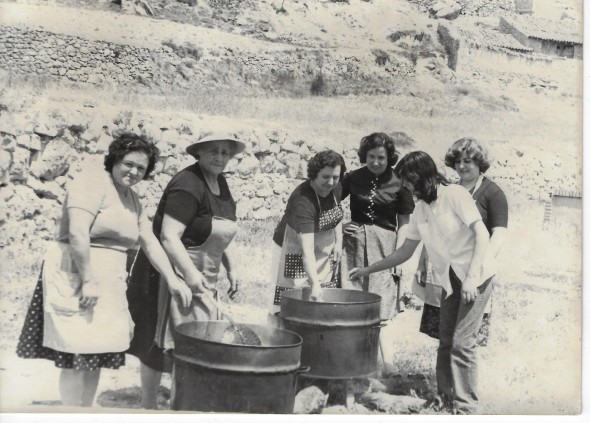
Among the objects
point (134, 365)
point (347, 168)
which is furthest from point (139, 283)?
point (347, 168)

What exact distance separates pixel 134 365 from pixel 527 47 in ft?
14.8

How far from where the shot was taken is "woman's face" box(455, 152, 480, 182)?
19.8ft

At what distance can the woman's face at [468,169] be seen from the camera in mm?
6039

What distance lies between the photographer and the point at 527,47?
718 cm

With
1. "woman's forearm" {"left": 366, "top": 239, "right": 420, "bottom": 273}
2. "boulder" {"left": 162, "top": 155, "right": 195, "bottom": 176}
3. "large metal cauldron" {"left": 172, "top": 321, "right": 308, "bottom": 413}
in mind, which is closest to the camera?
"large metal cauldron" {"left": 172, "top": 321, "right": 308, "bottom": 413}

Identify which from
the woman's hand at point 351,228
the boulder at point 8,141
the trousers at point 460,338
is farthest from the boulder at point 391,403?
the boulder at point 8,141

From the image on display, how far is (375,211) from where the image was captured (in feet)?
20.0

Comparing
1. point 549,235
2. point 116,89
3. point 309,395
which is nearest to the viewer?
point 309,395

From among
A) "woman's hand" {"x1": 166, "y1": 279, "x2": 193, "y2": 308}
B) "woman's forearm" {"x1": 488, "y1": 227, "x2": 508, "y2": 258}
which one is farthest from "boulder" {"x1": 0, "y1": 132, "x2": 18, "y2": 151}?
"woman's forearm" {"x1": 488, "y1": 227, "x2": 508, "y2": 258}

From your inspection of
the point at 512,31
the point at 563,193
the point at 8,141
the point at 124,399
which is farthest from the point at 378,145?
the point at 8,141

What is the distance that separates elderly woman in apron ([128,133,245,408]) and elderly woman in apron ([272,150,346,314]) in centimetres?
65

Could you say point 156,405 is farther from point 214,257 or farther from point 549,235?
point 549,235

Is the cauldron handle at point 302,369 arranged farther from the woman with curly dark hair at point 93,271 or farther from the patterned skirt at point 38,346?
the patterned skirt at point 38,346

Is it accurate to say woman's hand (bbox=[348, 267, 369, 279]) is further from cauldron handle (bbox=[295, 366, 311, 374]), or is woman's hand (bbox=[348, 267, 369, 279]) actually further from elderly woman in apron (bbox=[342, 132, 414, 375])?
→ cauldron handle (bbox=[295, 366, 311, 374])
